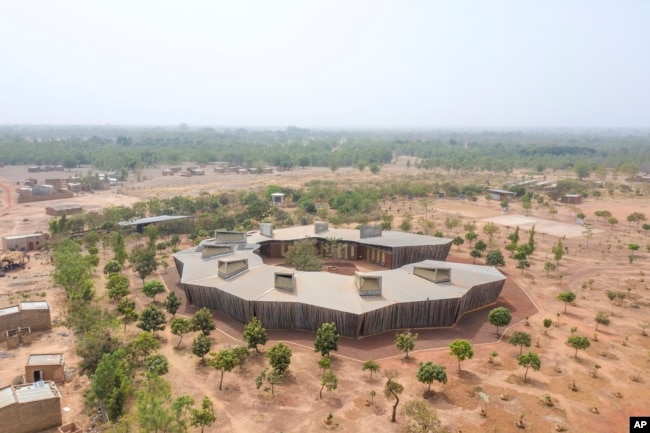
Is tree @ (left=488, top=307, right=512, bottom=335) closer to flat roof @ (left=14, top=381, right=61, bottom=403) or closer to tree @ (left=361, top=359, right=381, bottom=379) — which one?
tree @ (left=361, top=359, right=381, bottom=379)

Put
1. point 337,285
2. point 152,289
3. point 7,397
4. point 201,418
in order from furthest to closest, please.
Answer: point 152,289
point 337,285
point 7,397
point 201,418

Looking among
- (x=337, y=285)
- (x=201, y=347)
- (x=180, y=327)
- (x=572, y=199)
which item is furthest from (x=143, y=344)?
(x=572, y=199)

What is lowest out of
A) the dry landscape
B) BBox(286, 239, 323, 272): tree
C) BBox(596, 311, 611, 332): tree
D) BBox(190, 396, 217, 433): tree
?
the dry landscape

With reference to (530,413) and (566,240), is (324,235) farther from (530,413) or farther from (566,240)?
(566,240)

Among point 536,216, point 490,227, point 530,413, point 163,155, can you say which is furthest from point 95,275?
point 163,155

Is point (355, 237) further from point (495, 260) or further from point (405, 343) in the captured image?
point (405, 343)

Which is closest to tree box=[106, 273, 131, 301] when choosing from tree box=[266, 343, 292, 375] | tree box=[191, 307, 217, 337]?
tree box=[191, 307, 217, 337]
